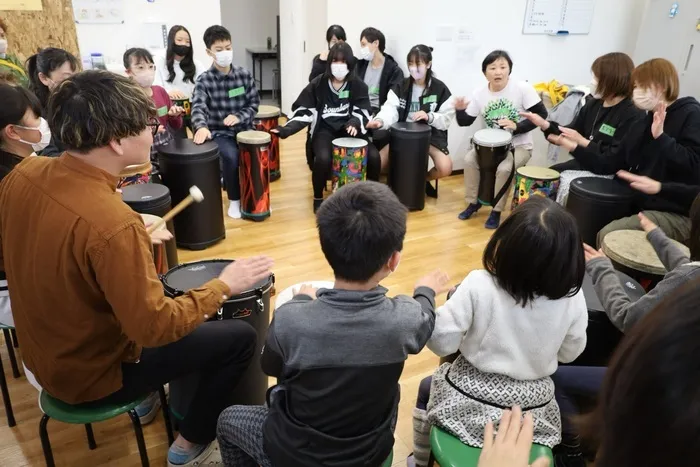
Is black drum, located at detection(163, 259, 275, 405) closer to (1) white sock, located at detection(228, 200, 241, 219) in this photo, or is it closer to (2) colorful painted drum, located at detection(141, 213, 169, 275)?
(2) colorful painted drum, located at detection(141, 213, 169, 275)

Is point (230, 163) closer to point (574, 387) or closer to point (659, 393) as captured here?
point (574, 387)

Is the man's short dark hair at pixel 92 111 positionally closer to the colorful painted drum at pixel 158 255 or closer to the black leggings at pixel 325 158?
the colorful painted drum at pixel 158 255

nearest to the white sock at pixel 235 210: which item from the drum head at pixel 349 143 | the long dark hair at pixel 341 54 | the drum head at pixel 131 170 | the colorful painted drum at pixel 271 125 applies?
the colorful painted drum at pixel 271 125

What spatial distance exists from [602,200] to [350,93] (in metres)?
2.04

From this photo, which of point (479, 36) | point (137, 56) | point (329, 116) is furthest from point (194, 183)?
point (479, 36)

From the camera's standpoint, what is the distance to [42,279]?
126cm

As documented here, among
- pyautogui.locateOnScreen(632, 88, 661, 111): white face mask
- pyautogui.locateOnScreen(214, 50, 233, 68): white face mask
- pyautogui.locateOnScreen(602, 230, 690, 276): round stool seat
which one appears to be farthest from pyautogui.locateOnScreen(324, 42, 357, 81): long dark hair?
pyautogui.locateOnScreen(602, 230, 690, 276): round stool seat

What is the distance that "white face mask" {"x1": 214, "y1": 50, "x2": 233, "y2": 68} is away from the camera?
356 cm

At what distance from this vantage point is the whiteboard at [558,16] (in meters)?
4.57

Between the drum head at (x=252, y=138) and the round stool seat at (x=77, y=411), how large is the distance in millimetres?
Result: 2331

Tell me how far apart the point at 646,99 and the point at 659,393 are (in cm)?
262

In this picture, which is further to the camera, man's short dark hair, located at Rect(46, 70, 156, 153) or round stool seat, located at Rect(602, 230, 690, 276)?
round stool seat, located at Rect(602, 230, 690, 276)

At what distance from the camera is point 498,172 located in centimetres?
384

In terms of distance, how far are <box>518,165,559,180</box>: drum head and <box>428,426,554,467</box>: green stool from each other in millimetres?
2382
